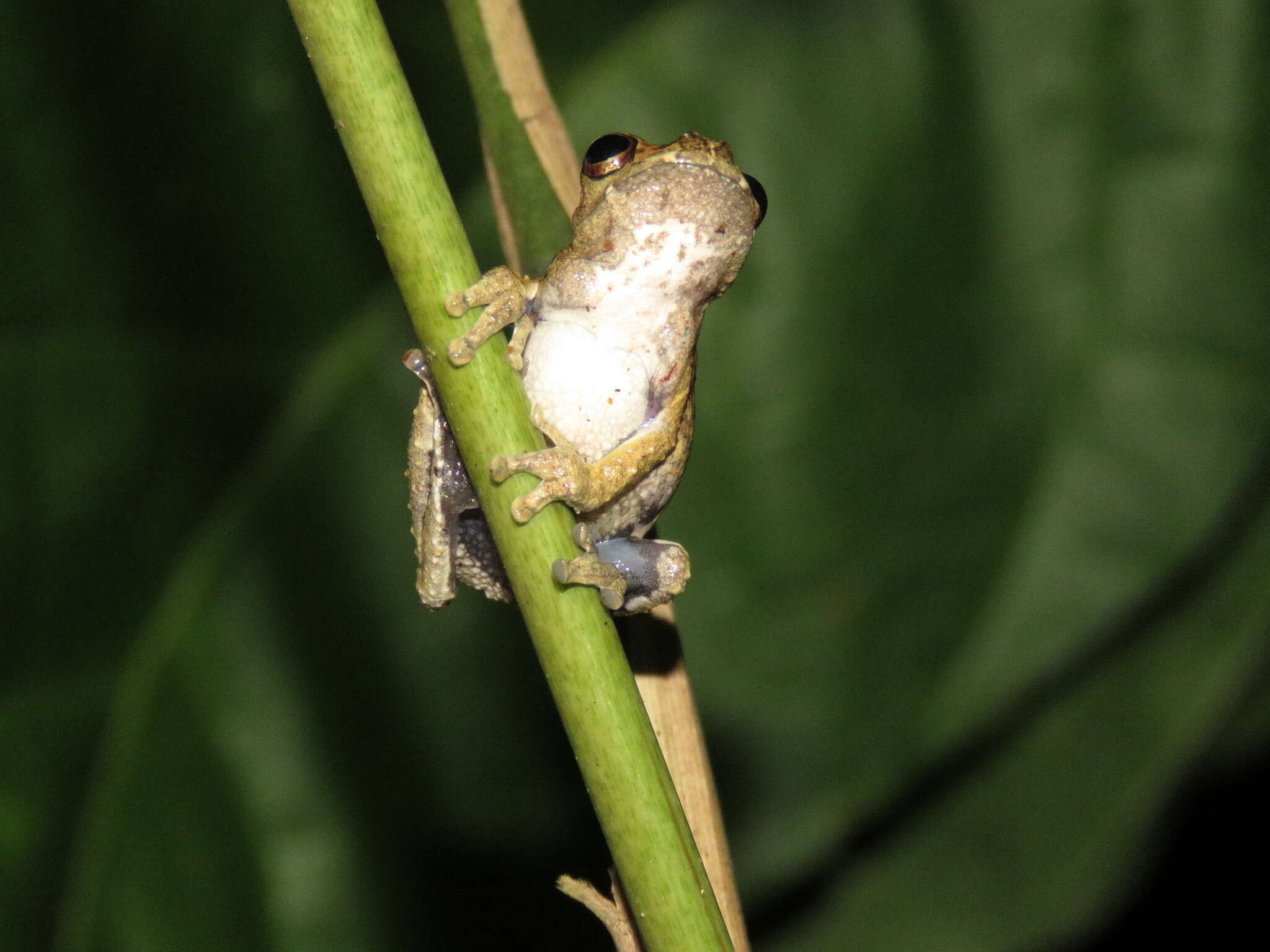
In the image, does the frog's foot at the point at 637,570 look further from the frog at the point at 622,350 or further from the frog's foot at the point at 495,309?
the frog's foot at the point at 495,309

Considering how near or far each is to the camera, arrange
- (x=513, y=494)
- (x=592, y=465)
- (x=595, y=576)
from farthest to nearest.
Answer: (x=592, y=465), (x=595, y=576), (x=513, y=494)

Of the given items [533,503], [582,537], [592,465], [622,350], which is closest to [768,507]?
[622,350]

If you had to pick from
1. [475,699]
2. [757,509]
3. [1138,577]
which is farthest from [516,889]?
[1138,577]

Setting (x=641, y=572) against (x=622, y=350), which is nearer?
(x=641, y=572)

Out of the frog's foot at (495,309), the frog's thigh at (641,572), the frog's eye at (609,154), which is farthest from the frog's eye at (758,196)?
the frog's thigh at (641,572)

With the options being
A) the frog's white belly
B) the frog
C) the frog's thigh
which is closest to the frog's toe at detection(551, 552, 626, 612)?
the frog's thigh

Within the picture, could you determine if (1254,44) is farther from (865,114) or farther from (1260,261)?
(865,114)

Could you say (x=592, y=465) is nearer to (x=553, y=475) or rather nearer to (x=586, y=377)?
(x=586, y=377)

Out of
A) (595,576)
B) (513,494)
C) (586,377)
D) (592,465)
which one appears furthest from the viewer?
(586,377)
